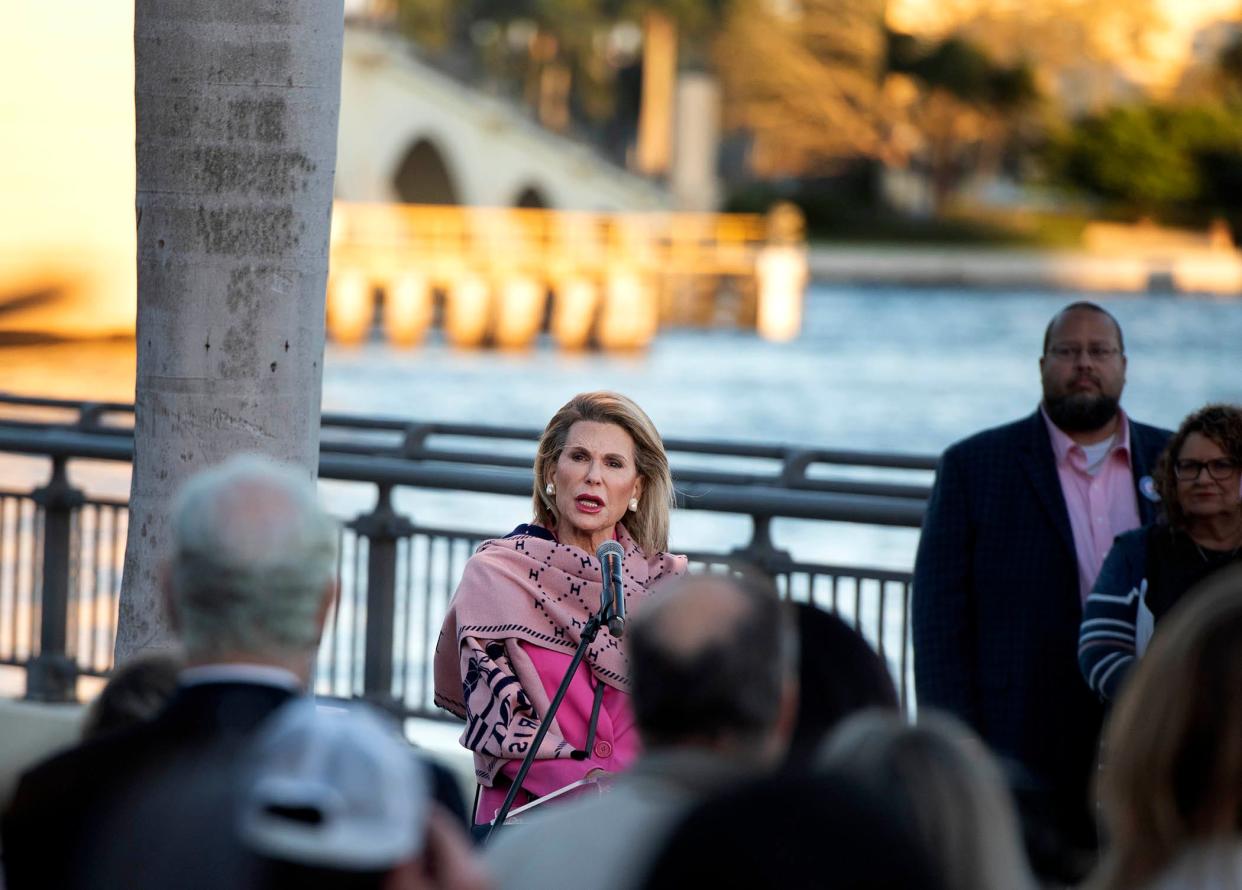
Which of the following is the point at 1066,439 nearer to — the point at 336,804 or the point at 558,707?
the point at 558,707

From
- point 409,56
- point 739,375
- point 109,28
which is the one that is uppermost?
point 409,56

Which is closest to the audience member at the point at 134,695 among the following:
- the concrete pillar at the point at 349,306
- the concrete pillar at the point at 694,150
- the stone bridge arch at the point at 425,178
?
the concrete pillar at the point at 349,306

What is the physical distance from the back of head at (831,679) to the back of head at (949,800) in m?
0.74

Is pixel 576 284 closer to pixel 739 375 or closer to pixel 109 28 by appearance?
pixel 739 375

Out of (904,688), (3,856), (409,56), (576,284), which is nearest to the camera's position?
(3,856)

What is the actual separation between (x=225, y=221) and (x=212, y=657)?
2188 millimetres

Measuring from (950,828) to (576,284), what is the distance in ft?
175

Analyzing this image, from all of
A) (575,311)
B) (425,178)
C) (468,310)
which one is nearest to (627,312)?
(575,311)

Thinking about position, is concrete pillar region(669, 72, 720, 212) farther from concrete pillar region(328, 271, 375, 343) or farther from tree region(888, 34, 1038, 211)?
concrete pillar region(328, 271, 375, 343)

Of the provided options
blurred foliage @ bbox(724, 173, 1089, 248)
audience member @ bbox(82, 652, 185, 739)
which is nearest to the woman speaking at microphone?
audience member @ bbox(82, 652, 185, 739)

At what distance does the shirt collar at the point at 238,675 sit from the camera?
8.62 feet

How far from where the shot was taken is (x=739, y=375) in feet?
161

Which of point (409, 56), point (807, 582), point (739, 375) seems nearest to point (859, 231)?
point (409, 56)

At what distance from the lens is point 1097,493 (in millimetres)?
5375
